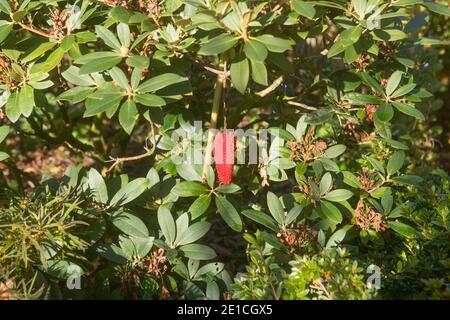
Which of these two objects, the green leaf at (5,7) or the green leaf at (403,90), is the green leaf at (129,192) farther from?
the green leaf at (403,90)

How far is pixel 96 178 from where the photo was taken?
274 cm

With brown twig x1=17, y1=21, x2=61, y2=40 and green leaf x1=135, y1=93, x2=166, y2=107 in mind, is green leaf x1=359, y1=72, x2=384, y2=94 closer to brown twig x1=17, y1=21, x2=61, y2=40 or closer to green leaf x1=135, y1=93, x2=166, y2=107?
green leaf x1=135, y1=93, x2=166, y2=107

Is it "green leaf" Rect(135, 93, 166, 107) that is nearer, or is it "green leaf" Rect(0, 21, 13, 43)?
"green leaf" Rect(135, 93, 166, 107)

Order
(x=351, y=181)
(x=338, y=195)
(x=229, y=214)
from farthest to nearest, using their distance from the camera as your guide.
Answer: (x=351, y=181) → (x=338, y=195) → (x=229, y=214)

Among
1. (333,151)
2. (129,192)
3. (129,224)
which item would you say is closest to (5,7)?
(129,192)

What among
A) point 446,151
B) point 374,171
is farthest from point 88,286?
point 446,151

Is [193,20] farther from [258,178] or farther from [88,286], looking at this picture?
[88,286]

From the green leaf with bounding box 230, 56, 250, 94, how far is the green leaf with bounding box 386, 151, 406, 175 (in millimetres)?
897

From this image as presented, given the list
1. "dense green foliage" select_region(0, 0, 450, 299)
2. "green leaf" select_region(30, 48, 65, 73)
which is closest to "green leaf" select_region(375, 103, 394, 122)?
"dense green foliage" select_region(0, 0, 450, 299)

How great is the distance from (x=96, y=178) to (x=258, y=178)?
29.3 inches

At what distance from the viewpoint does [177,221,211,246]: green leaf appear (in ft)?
8.65

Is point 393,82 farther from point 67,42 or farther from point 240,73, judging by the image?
point 67,42

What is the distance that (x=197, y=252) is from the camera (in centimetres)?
262

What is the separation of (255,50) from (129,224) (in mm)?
884
